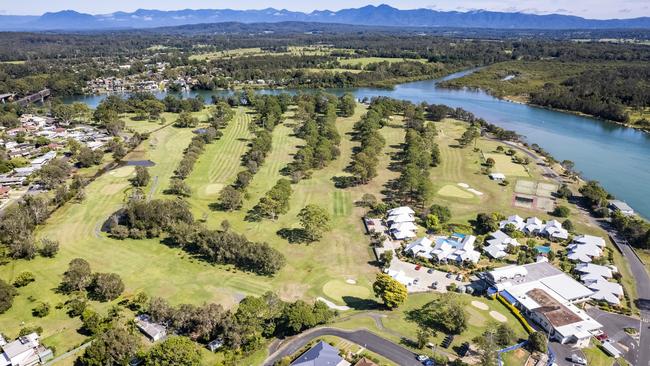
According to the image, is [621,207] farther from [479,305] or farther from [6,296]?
[6,296]

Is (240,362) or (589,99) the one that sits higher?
(589,99)

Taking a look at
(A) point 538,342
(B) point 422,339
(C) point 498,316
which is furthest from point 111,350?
(A) point 538,342

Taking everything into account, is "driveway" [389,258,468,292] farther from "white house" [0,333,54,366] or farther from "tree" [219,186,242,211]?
"white house" [0,333,54,366]

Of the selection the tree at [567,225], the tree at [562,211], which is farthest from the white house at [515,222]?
the tree at [562,211]

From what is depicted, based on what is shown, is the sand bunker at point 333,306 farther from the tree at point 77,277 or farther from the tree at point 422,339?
the tree at point 77,277

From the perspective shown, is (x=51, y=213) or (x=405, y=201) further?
(x=405, y=201)

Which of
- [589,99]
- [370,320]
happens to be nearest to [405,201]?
[370,320]

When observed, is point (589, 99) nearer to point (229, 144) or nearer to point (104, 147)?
point (229, 144)
